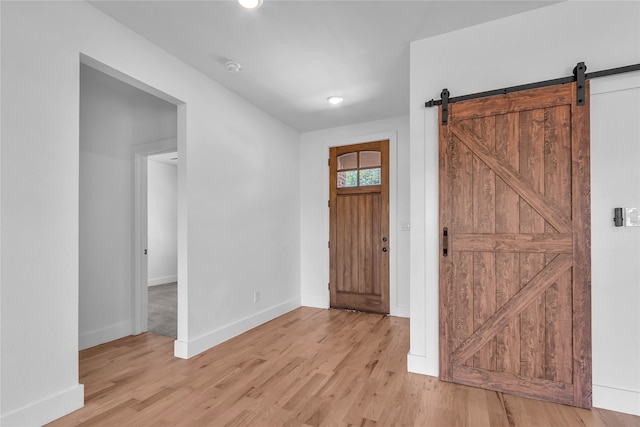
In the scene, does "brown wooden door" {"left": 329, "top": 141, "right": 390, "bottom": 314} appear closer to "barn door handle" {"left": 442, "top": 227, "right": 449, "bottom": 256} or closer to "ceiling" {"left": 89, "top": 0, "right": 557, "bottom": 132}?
"ceiling" {"left": 89, "top": 0, "right": 557, "bottom": 132}

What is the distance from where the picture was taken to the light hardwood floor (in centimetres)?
198

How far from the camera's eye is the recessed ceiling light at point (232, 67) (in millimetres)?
2957

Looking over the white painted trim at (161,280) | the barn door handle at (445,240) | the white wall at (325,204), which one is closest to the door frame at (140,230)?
the white wall at (325,204)

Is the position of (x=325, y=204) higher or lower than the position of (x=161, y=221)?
higher

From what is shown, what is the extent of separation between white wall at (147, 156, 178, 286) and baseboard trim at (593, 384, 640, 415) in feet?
22.9

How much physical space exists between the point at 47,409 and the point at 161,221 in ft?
18.3

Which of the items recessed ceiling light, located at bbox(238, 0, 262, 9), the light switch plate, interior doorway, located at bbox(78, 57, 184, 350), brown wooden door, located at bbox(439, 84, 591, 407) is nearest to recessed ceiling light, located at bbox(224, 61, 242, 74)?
interior doorway, located at bbox(78, 57, 184, 350)

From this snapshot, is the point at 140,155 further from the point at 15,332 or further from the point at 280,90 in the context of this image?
the point at 15,332

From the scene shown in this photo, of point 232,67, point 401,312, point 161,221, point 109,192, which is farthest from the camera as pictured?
point 161,221

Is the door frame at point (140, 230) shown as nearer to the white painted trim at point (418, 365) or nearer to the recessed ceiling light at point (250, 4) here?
the recessed ceiling light at point (250, 4)

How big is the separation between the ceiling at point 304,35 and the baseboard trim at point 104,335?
2.88 metres

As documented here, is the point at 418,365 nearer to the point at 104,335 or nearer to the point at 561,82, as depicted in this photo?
the point at 561,82

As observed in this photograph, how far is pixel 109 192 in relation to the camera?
3514mm

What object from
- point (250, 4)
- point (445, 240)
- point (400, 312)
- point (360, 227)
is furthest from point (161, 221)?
point (445, 240)
